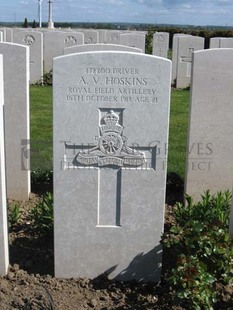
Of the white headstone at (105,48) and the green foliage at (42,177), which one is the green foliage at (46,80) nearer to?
the white headstone at (105,48)

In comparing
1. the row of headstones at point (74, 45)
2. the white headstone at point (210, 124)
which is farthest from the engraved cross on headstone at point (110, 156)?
the row of headstones at point (74, 45)

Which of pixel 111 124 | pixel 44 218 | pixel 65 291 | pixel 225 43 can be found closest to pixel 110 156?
pixel 111 124

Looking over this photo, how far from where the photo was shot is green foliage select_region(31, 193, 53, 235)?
4.35 meters

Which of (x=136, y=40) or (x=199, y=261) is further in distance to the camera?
(x=136, y=40)

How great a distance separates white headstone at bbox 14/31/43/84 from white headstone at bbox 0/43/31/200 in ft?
28.6

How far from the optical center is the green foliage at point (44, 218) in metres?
4.35

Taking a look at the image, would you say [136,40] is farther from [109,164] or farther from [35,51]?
[109,164]

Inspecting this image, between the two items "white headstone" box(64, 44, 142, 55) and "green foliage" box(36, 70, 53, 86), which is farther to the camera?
"green foliage" box(36, 70, 53, 86)

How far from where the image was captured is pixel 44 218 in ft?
14.3

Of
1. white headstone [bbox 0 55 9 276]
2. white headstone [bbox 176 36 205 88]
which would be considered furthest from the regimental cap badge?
white headstone [bbox 176 36 205 88]

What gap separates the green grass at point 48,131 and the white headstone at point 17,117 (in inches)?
29.6

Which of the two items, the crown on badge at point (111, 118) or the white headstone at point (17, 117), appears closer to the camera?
the crown on badge at point (111, 118)

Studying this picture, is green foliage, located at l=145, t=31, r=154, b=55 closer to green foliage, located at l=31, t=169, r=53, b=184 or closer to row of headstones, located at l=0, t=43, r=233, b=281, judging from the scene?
green foliage, located at l=31, t=169, r=53, b=184

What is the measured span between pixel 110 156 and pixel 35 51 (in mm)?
11235
